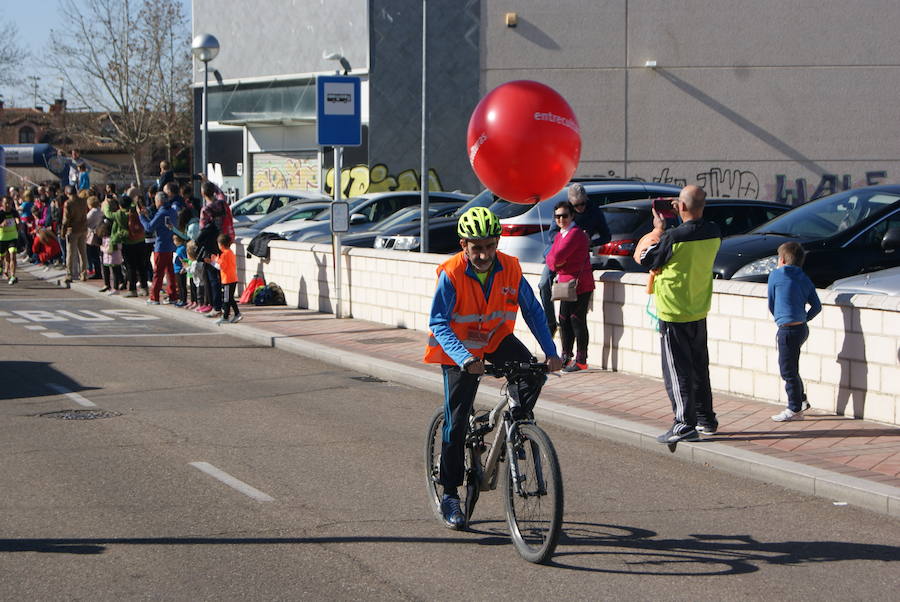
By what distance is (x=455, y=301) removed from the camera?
6090mm

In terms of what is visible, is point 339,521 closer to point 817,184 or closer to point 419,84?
point 419,84

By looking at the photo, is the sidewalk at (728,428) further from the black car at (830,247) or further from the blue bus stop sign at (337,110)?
the blue bus stop sign at (337,110)

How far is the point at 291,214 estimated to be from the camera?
83.5ft

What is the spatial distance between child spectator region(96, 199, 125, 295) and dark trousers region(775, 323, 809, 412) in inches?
573

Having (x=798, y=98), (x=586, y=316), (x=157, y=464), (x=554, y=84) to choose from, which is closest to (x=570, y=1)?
(x=554, y=84)

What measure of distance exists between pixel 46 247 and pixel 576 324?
68.3ft

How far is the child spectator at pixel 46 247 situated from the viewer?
95.0 feet

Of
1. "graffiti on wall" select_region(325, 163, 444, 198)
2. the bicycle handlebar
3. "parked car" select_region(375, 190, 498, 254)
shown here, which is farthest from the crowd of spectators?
the bicycle handlebar

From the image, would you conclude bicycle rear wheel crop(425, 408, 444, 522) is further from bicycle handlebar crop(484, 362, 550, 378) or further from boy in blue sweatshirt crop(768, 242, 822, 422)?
boy in blue sweatshirt crop(768, 242, 822, 422)

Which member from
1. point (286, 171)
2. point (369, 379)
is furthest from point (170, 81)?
point (369, 379)

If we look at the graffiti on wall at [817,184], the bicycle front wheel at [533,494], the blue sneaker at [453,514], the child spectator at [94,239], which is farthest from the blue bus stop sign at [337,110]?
the graffiti on wall at [817,184]

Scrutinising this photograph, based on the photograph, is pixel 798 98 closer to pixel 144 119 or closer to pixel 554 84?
pixel 554 84

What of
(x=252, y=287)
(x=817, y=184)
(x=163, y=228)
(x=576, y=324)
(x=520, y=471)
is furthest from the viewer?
(x=817, y=184)

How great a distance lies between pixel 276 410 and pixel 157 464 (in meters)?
2.36
